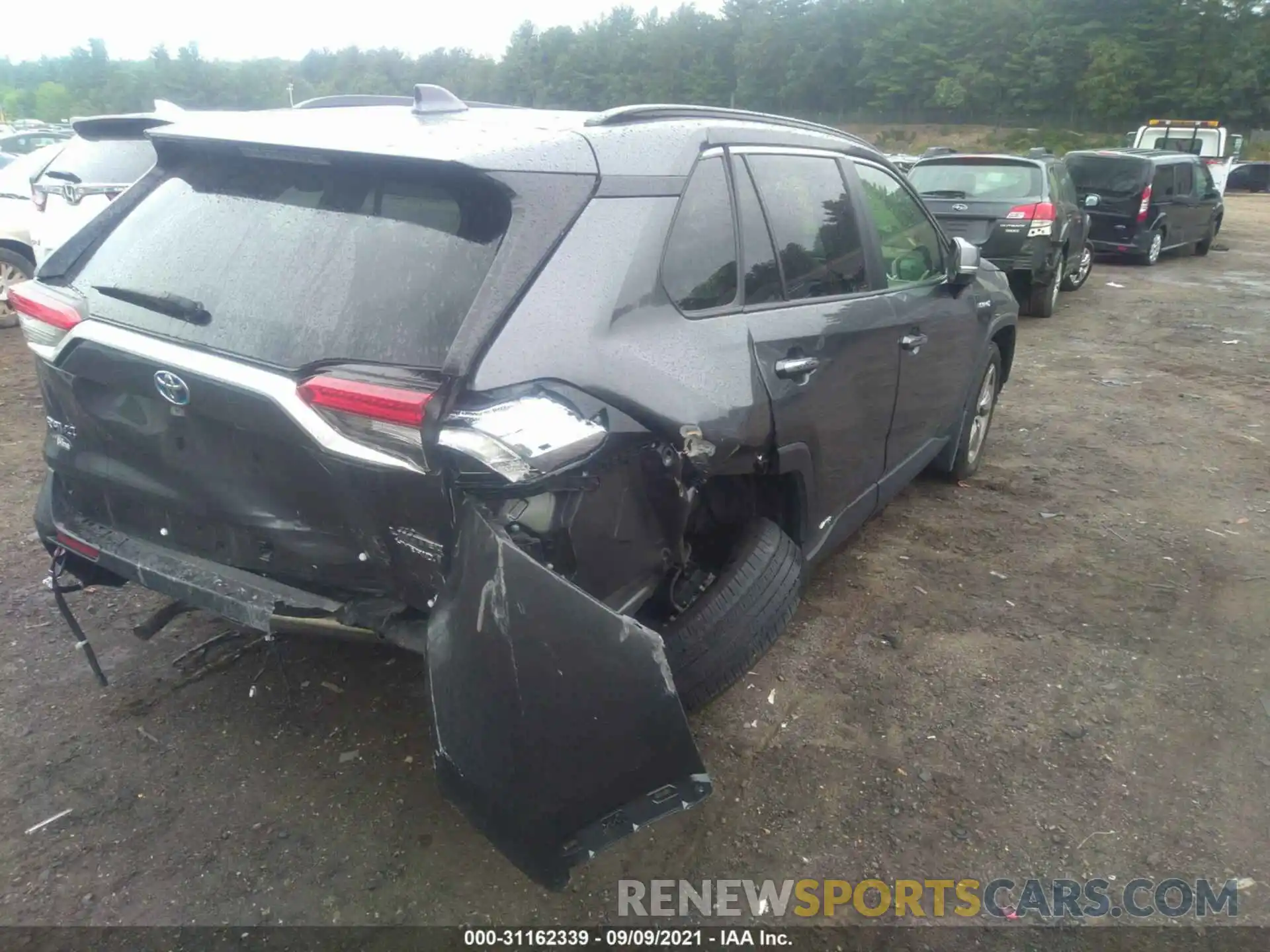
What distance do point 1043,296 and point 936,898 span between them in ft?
30.0

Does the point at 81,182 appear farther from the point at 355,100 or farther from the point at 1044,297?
the point at 1044,297

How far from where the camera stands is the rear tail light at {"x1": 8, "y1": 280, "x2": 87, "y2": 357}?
8.72ft

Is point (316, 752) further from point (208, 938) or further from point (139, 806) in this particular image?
point (208, 938)

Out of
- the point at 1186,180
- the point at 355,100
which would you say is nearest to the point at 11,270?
the point at 355,100

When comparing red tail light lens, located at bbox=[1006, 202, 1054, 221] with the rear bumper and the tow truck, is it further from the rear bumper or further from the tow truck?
the tow truck

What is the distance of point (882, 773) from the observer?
2902 mm

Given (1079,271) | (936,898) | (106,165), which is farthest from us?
(1079,271)

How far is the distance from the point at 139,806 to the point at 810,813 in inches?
76.4

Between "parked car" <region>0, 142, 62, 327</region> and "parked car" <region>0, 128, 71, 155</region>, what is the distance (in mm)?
5235

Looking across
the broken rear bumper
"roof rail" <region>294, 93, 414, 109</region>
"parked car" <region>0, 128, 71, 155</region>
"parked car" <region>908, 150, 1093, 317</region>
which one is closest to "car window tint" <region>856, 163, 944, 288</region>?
"roof rail" <region>294, 93, 414, 109</region>

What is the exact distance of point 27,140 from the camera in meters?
14.1

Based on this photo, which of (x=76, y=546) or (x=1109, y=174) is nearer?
(x=76, y=546)

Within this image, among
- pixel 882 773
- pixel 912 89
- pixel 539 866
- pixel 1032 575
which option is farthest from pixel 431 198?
pixel 912 89

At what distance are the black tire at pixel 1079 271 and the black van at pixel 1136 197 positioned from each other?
3.21 feet
